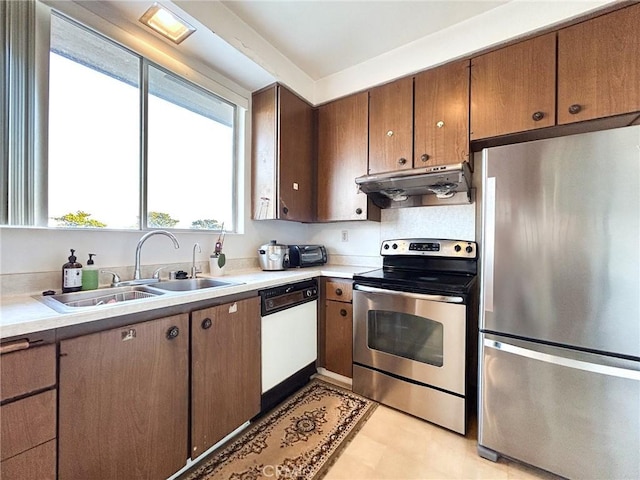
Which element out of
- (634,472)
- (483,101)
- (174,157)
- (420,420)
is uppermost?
(483,101)

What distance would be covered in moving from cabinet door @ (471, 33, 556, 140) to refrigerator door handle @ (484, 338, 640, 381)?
50.4 inches

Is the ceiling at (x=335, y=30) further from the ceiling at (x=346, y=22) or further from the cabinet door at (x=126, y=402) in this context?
the cabinet door at (x=126, y=402)

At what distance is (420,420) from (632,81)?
7.21ft

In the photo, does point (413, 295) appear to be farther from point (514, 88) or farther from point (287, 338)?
point (514, 88)

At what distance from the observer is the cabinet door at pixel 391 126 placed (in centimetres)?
210

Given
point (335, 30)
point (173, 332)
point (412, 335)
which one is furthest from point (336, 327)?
point (335, 30)

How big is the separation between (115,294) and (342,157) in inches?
76.1

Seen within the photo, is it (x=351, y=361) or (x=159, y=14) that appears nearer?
(x=159, y=14)

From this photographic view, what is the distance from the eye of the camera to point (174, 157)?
1.93m

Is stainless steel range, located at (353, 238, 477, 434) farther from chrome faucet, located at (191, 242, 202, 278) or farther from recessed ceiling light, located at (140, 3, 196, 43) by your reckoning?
recessed ceiling light, located at (140, 3, 196, 43)

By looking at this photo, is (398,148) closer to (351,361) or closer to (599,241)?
(599,241)

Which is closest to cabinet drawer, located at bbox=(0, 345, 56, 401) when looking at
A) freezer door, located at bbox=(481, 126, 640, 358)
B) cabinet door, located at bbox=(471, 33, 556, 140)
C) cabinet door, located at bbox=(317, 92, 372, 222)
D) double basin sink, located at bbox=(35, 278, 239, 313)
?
double basin sink, located at bbox=(35, 278, 239, 313)

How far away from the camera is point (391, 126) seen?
85.5 inches

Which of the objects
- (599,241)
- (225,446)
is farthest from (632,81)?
(225,446)
